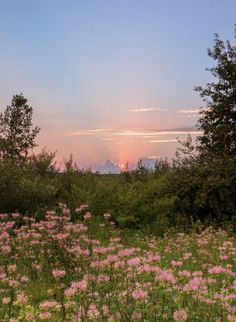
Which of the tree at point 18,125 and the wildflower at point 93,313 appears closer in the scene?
the wildflower at point 93,313

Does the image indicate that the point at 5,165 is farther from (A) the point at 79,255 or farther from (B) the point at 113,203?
(A) the point at 79,255

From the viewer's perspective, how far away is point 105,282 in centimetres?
554

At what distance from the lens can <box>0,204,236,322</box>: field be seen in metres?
4.54

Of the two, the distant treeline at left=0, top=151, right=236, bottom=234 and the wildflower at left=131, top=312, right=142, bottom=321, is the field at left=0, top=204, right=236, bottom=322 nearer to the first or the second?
the wildflower at left=131, top=312, right=142, bottom=321

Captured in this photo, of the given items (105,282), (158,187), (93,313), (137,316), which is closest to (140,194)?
(158,187)

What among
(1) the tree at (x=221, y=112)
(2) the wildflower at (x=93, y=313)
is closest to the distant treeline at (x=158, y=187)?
(1) the tree at (x=221, y=112)

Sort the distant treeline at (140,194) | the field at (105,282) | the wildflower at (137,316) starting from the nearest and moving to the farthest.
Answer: the wildflower at (137,316) < the field at (105,282) < the distant treeline at (140,194)

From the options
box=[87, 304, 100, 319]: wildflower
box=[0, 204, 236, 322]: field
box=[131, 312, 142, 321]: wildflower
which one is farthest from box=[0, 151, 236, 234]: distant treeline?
box=[131, 312, 142, 321]: wildflower

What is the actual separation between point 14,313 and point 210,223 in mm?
12855

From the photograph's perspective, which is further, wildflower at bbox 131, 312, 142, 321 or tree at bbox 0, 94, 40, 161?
tree at bbox 0, 94, 40, 161

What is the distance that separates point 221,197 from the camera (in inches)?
711

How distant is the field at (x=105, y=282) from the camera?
4539 millimetres

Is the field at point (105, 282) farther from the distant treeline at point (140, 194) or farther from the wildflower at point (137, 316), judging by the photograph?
the distant treeline at point (140, 194)

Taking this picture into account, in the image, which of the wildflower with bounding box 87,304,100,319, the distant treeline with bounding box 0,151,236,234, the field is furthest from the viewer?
the distant treeline with bounding box 0,151,236,234
